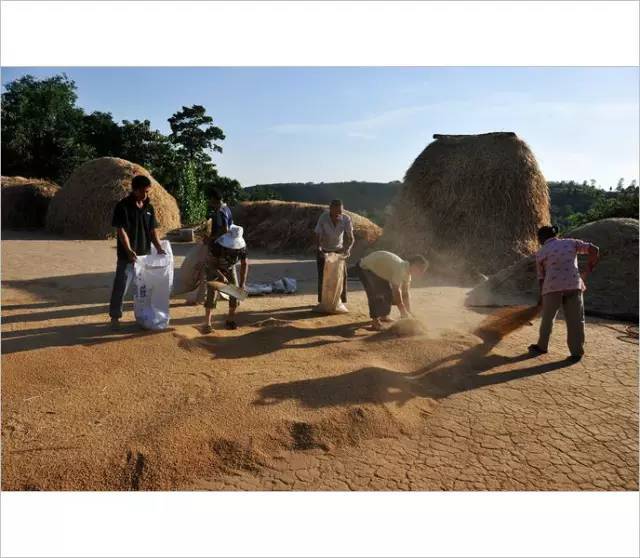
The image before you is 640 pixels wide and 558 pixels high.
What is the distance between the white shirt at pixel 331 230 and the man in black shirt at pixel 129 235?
6.23 feet

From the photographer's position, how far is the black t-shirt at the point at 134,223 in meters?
4.40

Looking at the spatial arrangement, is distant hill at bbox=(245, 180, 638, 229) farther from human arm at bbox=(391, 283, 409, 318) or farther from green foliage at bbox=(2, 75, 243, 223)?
human arm at bbox=(391, 283, 409, 318)

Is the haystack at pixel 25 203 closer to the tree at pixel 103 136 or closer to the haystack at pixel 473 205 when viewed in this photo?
the tree at pixel 103 136

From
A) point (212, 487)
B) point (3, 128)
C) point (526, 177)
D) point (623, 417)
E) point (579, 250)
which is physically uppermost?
point (3, 128)

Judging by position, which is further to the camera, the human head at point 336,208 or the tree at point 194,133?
the tree at point 194,133

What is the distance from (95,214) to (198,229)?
266 cm

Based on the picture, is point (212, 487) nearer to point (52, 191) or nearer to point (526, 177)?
point (526, 177)

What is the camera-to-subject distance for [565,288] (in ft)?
13.7

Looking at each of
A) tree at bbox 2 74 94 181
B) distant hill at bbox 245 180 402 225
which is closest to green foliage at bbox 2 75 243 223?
tree at bbox 2 74 94 181

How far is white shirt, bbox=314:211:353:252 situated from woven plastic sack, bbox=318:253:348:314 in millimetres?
234

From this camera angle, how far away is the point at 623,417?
3.05 m

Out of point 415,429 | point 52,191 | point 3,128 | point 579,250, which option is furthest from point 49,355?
point 3,128

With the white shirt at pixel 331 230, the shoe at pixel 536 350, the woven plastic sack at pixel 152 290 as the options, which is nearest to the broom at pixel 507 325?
the shoe at pixel 536 350

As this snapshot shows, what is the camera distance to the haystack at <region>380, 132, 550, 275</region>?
29.1ft
